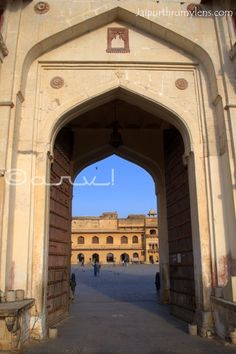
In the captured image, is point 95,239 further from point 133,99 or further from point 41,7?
point 41,7

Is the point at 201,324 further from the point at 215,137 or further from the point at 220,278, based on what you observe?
the point at 215,137

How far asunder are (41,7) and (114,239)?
5072 centimetres

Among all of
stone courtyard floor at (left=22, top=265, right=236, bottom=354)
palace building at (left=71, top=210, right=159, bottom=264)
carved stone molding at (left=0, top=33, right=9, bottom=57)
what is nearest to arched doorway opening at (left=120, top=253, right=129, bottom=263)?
palace building at (left=71, top=210, right=159, bottom=264)

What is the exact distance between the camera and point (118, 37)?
297 inches

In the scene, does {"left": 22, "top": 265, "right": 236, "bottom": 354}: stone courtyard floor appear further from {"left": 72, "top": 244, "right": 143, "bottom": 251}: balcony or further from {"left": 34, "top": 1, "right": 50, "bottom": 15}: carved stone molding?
{"left": 72, "top": 244, "right": 143, "bottom": 251}: balcony

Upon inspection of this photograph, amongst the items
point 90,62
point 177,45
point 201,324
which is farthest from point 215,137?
point 201,324

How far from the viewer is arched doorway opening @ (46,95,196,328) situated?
7.80 m

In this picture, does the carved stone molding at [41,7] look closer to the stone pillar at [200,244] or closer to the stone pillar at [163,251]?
the stone pillar at [200,244]

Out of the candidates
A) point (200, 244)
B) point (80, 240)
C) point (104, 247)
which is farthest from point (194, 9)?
point (80, 240)

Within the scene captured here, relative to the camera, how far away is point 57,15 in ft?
24.0

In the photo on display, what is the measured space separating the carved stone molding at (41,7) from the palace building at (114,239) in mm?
49078

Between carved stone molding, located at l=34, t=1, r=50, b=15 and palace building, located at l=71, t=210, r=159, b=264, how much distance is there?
49.1 m

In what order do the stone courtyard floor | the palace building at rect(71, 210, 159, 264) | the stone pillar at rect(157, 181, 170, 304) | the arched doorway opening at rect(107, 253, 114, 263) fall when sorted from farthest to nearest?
the arched doorway opening at rect(107, 253, 114, 263), the palace building at rect(71, 210, 159, 264), the stone pillar at rect(157, 181, 170, 304), the stone courtyard floor

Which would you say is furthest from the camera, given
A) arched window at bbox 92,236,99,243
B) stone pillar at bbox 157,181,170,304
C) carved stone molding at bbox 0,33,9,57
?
arched window at bbox 92,236,99,243
